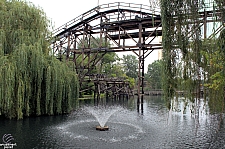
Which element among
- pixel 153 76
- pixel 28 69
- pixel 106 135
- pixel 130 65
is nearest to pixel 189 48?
pixel 106 135

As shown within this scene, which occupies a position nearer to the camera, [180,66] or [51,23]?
[180,66]

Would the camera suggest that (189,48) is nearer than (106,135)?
Yes

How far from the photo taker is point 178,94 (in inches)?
179

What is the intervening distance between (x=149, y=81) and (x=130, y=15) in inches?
1514

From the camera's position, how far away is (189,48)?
3920mm

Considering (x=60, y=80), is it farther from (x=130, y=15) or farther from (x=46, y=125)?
(x=130, y=15)

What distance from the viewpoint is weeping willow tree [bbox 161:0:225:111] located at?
359cm

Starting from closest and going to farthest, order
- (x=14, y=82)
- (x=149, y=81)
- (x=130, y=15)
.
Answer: (x=14, y=82), (x=130, y=15), (x=149, y=81)

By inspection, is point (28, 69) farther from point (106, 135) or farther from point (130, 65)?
point (130, 65)

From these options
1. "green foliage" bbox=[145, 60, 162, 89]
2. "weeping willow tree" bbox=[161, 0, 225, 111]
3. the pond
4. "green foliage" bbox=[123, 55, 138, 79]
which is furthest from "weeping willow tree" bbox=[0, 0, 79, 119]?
"green foliage" bbox=[123, 55, 138, 79]

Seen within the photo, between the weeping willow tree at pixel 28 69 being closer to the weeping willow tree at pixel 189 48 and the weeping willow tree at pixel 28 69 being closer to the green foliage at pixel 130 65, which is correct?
the weeping willow tree at pixel 189 48

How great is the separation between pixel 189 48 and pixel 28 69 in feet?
30.8

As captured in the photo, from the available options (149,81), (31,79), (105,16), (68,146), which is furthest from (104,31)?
(149,81)

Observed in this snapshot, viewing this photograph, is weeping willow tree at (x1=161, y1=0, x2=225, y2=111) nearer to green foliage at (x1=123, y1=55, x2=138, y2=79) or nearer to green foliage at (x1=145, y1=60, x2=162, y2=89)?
green foliage at (x1=145, y1=60, x2=162, y2=89)
